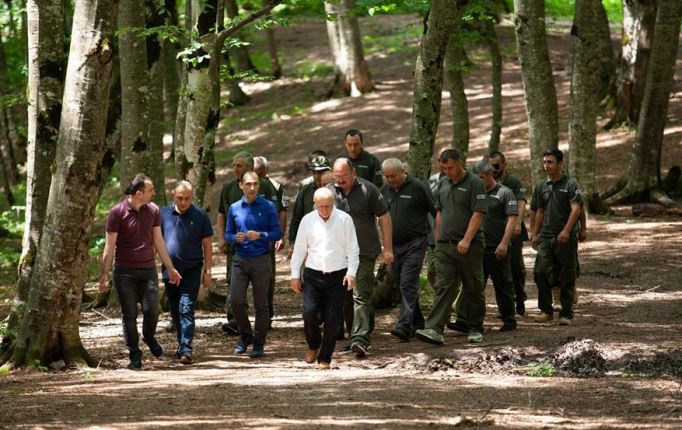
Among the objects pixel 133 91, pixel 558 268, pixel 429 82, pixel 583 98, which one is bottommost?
pixel 558 268

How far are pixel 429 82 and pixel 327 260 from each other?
4.26 m

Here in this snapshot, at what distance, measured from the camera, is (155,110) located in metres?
18.1

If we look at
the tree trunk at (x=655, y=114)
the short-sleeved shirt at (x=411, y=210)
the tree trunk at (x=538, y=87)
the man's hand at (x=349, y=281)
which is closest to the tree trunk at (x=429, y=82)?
the short-sleeved shirt at (x=411, y=210)

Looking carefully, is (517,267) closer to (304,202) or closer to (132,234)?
(304,202)

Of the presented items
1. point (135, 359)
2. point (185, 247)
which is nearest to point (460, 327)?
point (185, 247)

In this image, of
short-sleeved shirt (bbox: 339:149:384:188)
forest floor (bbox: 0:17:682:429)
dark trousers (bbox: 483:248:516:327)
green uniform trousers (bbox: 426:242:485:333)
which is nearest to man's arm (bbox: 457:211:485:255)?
green uniform trousers (bbox: 426:242:485:333)

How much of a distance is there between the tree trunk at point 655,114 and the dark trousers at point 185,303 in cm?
1379

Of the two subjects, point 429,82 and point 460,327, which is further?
point 429,82

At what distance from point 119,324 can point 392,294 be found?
386 cm

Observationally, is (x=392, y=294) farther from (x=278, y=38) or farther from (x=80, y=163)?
(x=278, y=38)

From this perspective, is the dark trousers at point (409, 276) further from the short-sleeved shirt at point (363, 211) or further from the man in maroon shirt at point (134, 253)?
the man in maroon shirt at point (134, 253)

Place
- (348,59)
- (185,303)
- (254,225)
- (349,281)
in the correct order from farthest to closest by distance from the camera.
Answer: (348,59)
(254,225)
(185,303)
(349,281)

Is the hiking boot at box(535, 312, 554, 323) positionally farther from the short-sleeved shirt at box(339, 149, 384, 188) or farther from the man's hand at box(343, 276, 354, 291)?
the man's hand at box(343, 276, 354, 291)

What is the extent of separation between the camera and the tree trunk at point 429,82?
13.9 meters
